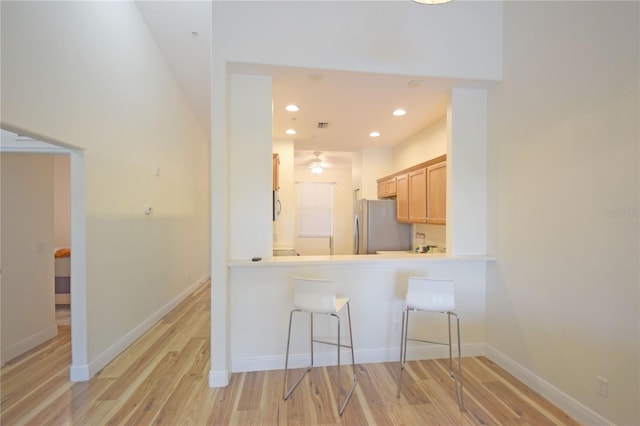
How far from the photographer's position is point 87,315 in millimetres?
2379

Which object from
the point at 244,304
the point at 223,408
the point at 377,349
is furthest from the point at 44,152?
the point at 377,349

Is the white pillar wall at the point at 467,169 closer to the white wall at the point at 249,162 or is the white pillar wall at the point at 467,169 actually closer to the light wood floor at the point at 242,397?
the light wood floor at the point at 242,397

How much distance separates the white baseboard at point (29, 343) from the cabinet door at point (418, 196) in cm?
456

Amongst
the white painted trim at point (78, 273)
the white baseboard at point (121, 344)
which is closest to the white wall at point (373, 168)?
the white baseboard at point (121, 344)

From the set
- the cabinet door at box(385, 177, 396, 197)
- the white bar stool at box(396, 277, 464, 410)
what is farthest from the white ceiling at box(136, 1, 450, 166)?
the white bar stool at box(396, 277, 464, 410)

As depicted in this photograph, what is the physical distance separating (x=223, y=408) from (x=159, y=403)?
51cm

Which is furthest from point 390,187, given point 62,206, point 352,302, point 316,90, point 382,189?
point 62,206

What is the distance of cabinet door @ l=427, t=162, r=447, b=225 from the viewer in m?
3.18

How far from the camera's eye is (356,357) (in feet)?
8.55

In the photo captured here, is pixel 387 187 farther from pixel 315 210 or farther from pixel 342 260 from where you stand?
pixel 315 210

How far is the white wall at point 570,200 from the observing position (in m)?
1.66

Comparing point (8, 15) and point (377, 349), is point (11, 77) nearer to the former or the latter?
point (8, 15)

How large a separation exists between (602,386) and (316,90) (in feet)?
10.4

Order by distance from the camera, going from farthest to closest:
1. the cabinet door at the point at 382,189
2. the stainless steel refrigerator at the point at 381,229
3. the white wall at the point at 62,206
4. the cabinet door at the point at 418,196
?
1. the cabinet door at the point at 382,189
2. the white wall at the point at 62,206
3. the stainless steel refrigerator at the point at 381,229
4. the cabinet door at the point at 418,196
